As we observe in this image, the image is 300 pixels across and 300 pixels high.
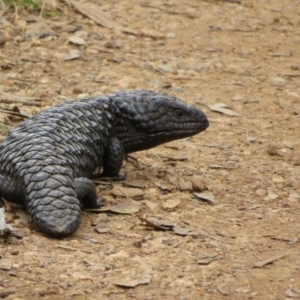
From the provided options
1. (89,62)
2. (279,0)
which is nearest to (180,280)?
(89,62)

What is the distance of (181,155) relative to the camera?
9133mm

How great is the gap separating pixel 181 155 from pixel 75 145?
1.56 m

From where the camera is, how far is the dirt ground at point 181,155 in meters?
6.36

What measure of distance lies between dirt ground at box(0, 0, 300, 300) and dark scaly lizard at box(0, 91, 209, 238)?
0.17 m

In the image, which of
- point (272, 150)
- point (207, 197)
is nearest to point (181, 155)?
point (272, 150)

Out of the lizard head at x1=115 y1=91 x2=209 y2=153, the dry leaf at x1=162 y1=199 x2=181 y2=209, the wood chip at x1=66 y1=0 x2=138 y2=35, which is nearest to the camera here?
the dry leaf at x1=162 y1=199 x2=181 y2=209

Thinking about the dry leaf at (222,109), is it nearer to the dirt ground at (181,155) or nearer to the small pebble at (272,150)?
the dirt ground at (181,155)

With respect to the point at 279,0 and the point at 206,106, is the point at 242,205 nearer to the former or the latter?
the point at 206,106

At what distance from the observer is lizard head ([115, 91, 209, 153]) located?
28.1 feet

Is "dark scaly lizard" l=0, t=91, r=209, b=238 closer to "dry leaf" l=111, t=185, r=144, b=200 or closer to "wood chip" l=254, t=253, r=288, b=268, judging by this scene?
"dry leaf" l=111, t=185, r=144, b=200

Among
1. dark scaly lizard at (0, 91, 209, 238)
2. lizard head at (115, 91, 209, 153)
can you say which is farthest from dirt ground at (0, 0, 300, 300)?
lizard head at (115, 91, 209, 153)

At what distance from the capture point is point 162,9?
13.2 metres

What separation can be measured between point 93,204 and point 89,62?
4.07 metres

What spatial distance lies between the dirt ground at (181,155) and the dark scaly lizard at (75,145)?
0.17 meters
